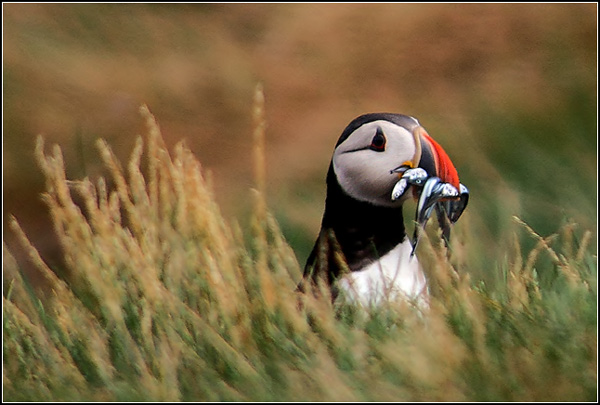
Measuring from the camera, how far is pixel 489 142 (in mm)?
5566

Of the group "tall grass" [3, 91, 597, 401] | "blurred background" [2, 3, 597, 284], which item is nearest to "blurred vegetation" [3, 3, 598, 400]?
"blurred background" [2, 3, 597, 284]

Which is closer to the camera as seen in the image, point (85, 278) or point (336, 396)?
point (336, 396)

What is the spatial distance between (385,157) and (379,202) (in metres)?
0.16

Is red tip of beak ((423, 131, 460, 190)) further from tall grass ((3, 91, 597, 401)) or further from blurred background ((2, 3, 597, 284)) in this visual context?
blurred background ((2, 3, 597, 284))

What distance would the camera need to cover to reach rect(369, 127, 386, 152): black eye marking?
9.79ft

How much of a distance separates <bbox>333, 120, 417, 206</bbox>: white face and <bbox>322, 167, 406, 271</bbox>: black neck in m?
0.03

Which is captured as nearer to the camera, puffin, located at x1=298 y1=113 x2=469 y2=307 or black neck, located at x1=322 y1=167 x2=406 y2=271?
puffin, located at x1=298 y1=113 x2=469 y2=307

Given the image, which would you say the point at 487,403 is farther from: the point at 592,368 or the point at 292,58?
the point at 292,58

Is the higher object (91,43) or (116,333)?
(91,43)

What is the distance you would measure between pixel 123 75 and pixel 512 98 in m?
2.67

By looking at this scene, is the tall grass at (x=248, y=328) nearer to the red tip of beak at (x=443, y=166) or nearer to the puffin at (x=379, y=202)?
the puffin at (x=379, y=202)

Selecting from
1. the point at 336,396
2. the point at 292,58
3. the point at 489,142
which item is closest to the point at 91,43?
→ the point at 292,58

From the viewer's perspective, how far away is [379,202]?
9.99ft

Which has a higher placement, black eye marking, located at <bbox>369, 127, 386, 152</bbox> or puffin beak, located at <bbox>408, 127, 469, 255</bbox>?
black eye marking, located at <bbox>369, 127, 386, 152</bbox>
